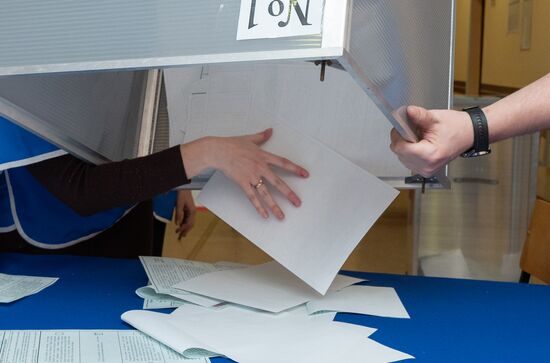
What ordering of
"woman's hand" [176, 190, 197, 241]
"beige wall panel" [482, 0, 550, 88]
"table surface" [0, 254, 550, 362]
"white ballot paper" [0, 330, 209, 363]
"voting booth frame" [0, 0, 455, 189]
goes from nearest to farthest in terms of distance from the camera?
"voting booth frame" [0, 0, 455, 189] → "white ballot paper" [0, 330, 209, 363] → "table surface" [0, 254, 550, 362] → "woman's hand" [176, 190, 197, 241] → "beige wall panel" [482, 0, 550, 88]

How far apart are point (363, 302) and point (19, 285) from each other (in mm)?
642

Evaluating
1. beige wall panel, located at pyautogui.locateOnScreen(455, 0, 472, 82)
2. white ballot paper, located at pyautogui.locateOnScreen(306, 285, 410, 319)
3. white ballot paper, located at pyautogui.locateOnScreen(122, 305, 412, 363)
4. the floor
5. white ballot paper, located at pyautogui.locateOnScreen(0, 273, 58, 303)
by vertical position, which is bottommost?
white ballot paper, located at pyautogui.locateOnScreen(122, 305, 412, 363)

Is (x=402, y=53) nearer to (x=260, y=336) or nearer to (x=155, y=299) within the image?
(x=260, y=336)

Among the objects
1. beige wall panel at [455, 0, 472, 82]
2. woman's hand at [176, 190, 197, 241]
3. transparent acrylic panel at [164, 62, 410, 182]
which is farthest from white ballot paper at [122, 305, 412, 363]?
beige wall panel at [455, 0, 472, 82]

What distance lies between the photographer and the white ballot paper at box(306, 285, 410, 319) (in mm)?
1356

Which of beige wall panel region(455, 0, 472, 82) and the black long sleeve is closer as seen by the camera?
the black long sleeve

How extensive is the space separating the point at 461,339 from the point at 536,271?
3.26 feet

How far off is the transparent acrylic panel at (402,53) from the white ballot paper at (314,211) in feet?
0.66

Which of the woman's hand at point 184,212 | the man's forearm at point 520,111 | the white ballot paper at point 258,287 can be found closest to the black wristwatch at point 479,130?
the man's forearm at point 520,111

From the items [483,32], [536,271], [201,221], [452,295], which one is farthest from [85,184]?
[483,32]

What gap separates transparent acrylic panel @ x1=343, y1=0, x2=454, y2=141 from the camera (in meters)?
1.00

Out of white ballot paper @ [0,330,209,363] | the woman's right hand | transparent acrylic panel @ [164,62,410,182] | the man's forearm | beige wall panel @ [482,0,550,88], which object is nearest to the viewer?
white ballot paper @ [0,330,209,363]

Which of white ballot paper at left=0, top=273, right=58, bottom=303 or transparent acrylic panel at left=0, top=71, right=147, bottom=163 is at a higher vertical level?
transparent acrylic panel at left=0, top=71, right=147, bottom=163

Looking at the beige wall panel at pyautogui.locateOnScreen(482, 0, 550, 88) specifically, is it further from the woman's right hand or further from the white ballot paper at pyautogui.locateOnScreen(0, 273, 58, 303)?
the white ballot paper at pyautogui.locateOnScreen(0, 273, 58, 303)
